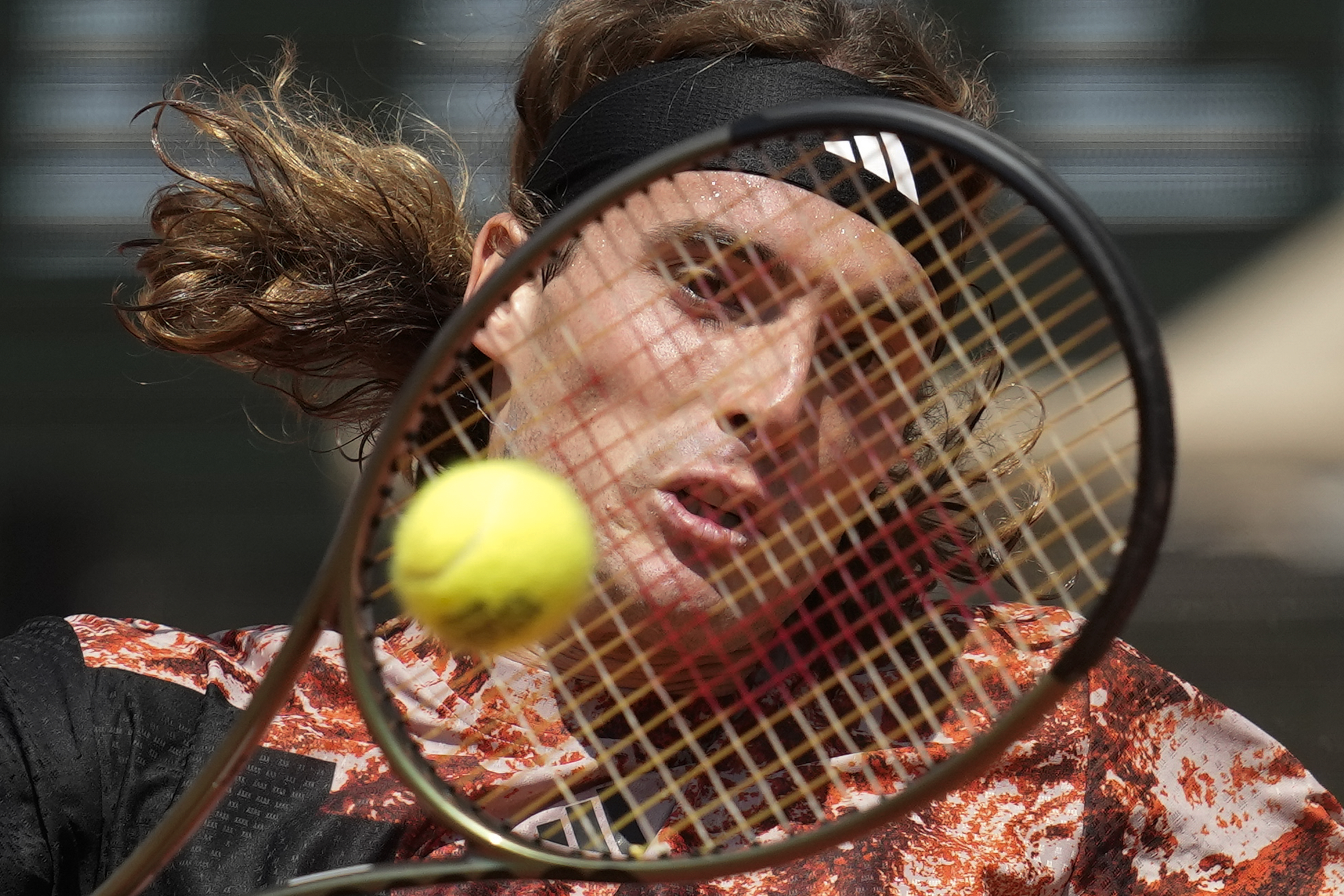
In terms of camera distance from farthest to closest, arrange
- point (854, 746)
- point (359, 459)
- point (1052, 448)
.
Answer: point (1052, 448) < point (359, 459) < point (854, 746)

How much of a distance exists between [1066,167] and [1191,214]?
0.24m

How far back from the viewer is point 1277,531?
8.21 ft

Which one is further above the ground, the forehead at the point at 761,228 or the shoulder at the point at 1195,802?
the forehead at the point at 761,228

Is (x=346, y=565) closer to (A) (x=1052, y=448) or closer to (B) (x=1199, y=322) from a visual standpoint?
(A) (x=1052, y=448)

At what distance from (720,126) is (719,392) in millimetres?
291

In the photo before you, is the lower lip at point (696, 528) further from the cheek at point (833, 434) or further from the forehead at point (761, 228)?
the forehead at point (761, 228)

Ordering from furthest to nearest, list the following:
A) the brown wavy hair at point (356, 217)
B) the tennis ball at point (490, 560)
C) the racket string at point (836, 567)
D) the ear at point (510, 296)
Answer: the brown wavy hair at point (356, 217), the ear at point (510, 296), the racket string at point (836, 567), the tennis ball at point (490, 560)

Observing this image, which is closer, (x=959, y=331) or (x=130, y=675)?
(x=130, y=675)

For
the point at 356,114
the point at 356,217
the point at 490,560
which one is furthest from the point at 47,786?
the point at 356,114

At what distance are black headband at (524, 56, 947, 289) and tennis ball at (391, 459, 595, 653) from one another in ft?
1.23

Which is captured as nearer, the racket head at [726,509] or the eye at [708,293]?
the racket head at [726,509]

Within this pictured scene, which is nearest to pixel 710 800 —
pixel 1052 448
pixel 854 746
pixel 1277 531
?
pixel 854 746

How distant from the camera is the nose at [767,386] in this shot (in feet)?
3.71

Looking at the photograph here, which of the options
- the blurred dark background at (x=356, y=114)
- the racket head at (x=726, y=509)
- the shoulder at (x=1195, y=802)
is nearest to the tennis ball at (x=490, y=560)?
the racket head at (x=726, y=509)
